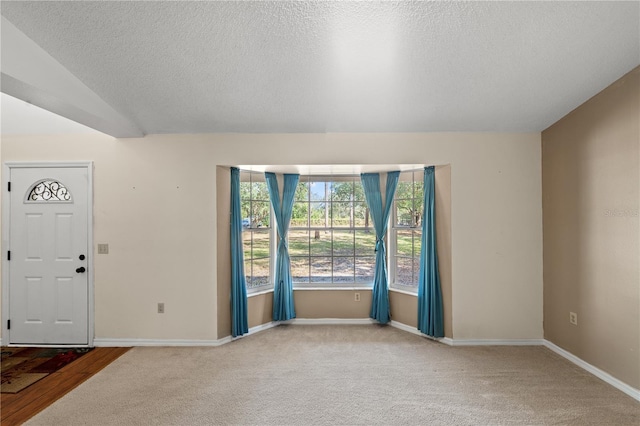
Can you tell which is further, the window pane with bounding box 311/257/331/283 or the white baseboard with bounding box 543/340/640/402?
the window pane with bounding box 311/257/331/283

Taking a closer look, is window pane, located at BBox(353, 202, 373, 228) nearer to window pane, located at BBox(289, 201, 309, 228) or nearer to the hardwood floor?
window pane, located at BBox(289, 201, 309, 228)

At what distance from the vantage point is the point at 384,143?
3576 millimetres

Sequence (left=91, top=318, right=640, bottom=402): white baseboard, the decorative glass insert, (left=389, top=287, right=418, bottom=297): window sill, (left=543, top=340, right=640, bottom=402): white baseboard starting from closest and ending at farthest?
(left=543, top=340, right=640, bottom=402): white baseboard, (left=91, top=318, right=640, bottom=402): white baseboard, the decorative glass insert, (left=389, top=287, right=418, bottom=297): window sill

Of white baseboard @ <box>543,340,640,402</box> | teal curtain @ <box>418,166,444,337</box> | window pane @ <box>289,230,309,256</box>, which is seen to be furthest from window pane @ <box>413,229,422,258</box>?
white baseboard @ <box>543,340,640,402</box>

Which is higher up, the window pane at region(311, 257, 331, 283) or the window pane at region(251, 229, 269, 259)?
the window pane at region(251, 229, 269, 259)

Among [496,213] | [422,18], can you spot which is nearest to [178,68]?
[422,18]

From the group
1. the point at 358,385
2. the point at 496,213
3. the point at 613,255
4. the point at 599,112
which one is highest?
the point at 599,112

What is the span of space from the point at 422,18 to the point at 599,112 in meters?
1.98

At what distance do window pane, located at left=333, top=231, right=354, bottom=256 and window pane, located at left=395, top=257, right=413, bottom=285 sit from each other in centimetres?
67

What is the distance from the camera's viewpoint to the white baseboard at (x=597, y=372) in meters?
2.46

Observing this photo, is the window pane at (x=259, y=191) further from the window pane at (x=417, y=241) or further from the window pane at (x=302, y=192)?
the window pane at (x=417, y=241)

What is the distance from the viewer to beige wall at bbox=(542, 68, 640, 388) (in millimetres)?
2486

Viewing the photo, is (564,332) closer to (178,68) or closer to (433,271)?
(433,271)

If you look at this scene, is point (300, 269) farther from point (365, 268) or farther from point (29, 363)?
point (29, 363)
